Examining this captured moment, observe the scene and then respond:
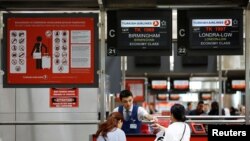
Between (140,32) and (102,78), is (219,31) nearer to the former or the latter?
(140,32)

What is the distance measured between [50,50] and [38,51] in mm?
179

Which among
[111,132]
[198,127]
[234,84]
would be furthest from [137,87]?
[111,132]

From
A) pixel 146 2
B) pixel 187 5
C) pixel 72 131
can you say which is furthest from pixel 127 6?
pixel 72 131

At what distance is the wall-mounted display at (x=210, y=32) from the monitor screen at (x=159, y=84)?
58.5 ft

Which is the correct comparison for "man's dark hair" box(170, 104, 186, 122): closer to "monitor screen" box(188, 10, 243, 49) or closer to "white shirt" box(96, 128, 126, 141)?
"white shirt" box(96, 128, 126, 141)

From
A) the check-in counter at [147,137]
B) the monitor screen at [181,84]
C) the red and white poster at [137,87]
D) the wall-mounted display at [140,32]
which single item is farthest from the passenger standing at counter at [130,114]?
the monitor screen at [181,84]

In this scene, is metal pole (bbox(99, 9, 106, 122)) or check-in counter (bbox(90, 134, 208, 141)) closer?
check-in counter (bbox(90, 134, 208, 141))

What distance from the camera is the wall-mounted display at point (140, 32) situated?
Result: 8.37 meters

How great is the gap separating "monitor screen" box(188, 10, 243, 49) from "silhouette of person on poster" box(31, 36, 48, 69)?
2.26 m

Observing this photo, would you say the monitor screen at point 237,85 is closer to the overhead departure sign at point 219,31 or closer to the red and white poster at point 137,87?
the red and white poster at point 137,87

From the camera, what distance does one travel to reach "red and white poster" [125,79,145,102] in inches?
952

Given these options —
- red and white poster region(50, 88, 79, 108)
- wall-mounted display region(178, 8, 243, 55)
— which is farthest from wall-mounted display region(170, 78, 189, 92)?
wall-mounted display region(178, 8, 243, 55)

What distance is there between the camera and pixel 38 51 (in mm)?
8234

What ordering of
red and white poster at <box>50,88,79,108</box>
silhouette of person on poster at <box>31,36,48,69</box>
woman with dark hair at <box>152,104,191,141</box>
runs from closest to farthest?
woman with dark hair at <box>152,104,191,141</box>, silhouette of person on poster at <box>31,36,48,69</box>, red and white poster at <box>50,88,79,108</box>
